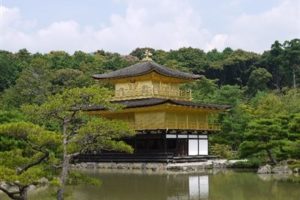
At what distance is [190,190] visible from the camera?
64.6 ft

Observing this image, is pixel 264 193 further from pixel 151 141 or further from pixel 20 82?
pixel 20 82

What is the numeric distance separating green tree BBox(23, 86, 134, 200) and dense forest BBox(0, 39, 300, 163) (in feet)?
12.3

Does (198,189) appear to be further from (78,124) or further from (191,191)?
(78,124)

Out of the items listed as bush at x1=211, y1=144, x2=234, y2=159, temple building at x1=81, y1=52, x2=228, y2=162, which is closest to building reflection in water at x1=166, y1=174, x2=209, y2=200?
temple building at x1=81, y1=52, x2=228, y2=162

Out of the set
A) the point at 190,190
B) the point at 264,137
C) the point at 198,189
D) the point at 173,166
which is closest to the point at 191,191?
the point at 190,190

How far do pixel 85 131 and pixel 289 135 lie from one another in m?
18.5

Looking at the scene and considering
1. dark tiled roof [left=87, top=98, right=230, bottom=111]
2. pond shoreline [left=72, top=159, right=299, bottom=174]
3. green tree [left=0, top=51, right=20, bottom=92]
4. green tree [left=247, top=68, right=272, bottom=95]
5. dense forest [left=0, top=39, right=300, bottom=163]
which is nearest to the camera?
dense forest [left=0, top=39, right=300, bottom=163]

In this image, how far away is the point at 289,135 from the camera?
29.0 m

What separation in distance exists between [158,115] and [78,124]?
72.5 feet

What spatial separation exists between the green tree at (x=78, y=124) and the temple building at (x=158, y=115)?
20.8 m

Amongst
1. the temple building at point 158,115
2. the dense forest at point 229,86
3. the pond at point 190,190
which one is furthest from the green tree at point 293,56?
the pond at point 190,190

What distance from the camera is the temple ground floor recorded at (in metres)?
34.6

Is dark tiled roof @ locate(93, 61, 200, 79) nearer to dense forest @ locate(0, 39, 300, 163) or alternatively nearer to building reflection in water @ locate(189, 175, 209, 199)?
dense forest @ locate(0, 39, 300, 163)

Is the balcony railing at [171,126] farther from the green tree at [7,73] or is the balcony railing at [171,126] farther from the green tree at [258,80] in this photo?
the green tree at [258,80]
